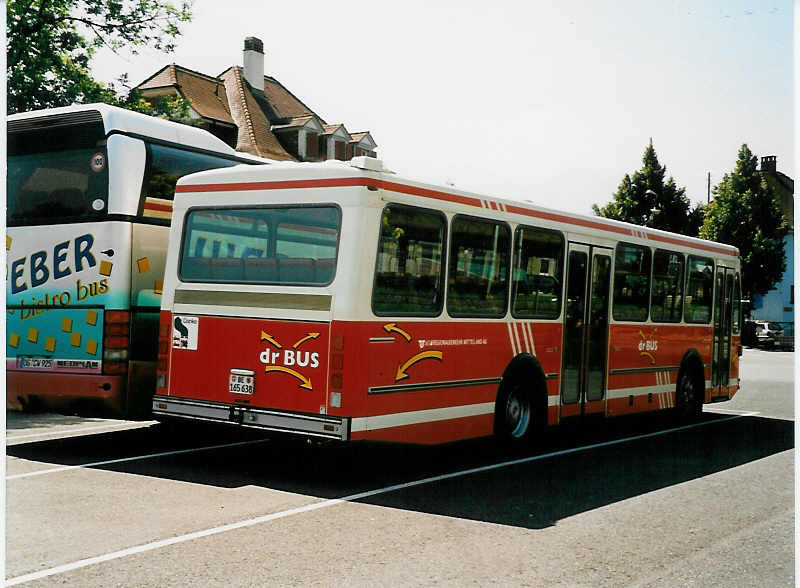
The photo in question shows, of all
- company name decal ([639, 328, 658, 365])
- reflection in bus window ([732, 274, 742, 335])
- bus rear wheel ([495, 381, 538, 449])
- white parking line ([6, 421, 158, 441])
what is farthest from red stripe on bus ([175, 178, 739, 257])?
reflection in bus window ([732, 274, 742, 335])

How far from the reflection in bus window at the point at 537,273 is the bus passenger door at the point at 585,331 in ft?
1.03

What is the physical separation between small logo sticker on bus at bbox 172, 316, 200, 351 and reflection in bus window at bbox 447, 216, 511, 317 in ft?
8.30

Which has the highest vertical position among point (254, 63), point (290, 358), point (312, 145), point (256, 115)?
point (254, 63)

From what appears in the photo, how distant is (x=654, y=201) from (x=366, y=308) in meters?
53.1

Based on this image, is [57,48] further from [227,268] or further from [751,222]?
[751,222]

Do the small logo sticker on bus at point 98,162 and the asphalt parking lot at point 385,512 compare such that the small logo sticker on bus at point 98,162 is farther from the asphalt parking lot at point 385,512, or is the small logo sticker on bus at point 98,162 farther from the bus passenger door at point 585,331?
the bus passenger door at point 585,331

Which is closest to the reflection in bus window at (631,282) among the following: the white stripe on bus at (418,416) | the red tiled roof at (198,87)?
the white stripe on bus at (418,416)

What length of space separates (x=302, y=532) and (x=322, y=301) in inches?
97.8

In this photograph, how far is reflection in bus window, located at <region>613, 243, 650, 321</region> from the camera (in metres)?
13.0

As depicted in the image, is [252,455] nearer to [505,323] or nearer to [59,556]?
[505,323]

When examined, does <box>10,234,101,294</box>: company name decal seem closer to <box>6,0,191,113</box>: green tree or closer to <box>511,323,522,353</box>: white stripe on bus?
<box>511,323,522,353</box>: white stripe on bus

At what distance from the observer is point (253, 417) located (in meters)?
8.99

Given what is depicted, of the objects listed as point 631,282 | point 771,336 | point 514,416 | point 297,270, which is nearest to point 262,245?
point 297,270

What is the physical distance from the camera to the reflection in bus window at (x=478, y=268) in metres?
9.77
